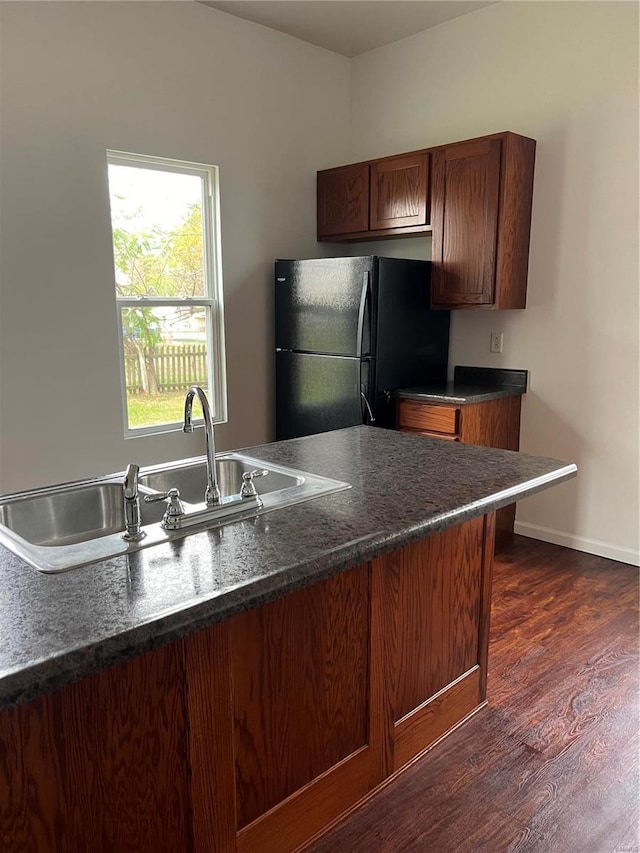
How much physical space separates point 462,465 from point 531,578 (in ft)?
5.22

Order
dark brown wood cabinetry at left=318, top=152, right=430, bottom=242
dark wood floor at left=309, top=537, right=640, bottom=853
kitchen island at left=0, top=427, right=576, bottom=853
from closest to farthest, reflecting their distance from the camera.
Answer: kitchen island at left=0, top=427, right=576, bottom=853 → dark wood floor at left=309, top=537, right=640, bottom=853 → dark brown wood cabinetry at left=318, top=152, right=430, bottom=242

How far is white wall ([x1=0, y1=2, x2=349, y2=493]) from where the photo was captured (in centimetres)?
301

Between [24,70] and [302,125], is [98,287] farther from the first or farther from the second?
[302,125]

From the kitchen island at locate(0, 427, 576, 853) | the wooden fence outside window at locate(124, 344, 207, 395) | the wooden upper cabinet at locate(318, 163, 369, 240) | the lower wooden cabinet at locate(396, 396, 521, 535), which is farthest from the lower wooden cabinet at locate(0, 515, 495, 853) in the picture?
the wooden upper cabinet at locate(318, 163, 369, 240)

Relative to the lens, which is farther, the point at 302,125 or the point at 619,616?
the point at 302,125

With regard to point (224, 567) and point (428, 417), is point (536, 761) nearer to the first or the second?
point (224, 567)

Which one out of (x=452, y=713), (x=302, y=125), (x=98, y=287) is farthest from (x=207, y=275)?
(x=452, y=713)

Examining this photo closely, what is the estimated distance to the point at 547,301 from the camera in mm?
3545

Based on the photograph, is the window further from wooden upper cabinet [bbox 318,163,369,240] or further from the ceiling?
the ceiling

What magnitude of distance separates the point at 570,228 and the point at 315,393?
65.7 inches

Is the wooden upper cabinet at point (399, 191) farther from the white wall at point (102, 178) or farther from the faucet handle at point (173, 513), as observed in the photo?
the faucet handle at point (173, 513)

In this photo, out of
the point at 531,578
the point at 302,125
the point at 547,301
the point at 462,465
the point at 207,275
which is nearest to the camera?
the point at 462,465

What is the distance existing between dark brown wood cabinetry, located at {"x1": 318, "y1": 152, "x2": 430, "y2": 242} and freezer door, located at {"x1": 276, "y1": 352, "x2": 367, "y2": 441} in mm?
885

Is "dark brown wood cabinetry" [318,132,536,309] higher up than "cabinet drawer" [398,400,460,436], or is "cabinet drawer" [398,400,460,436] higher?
"dark brown wood cabinetry" [318,132,536,309]
